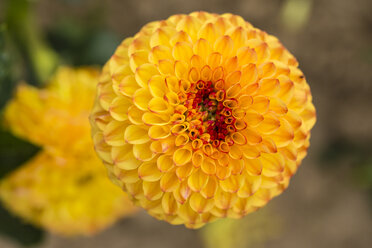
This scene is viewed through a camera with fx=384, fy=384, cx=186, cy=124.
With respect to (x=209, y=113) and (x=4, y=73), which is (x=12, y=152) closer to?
(x=4, y=73)

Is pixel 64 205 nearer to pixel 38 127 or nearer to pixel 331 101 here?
pixel 38 127

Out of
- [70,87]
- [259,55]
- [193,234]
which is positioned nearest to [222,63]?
[259,55]

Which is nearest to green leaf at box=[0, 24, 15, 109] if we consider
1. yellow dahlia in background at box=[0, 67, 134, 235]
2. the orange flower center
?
yellow dahlia in background at box=[0, 67, 134, 235]

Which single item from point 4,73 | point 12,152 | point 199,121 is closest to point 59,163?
point 12,152

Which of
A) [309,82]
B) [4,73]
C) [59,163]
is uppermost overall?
[4,73]

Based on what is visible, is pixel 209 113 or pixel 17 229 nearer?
pixel 209 113

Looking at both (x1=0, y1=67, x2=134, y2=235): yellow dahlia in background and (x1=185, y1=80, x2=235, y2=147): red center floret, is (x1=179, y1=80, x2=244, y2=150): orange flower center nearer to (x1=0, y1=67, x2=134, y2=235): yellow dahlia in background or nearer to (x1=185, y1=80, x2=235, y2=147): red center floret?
(x1=185, y1=80, x2=235, y2=147): red center floret

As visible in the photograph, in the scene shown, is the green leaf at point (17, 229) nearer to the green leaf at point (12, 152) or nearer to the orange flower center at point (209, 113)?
the green leaf at point (12, 152)

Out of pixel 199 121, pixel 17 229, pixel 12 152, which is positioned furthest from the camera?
pixel 17 229
